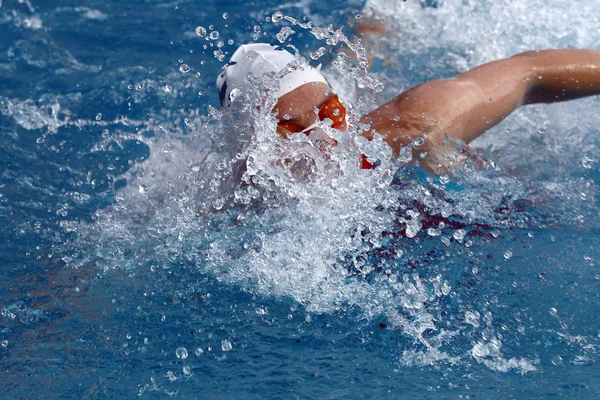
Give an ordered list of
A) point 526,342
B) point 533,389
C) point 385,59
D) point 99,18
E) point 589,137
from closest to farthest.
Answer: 1. point 533,389
2. point 526,342
3. point 589,137
4. point 385,59
5. point 99,18

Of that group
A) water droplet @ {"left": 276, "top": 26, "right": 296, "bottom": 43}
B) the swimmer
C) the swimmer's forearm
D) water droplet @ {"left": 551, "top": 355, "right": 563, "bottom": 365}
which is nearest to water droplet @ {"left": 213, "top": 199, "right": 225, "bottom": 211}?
the swimmer

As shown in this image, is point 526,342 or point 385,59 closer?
point 526,342

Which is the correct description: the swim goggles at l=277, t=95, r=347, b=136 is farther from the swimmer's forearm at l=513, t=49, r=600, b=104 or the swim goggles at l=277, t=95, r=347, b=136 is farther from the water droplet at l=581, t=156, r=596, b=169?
the water droplet at l=581, t=156, r=596, b=169

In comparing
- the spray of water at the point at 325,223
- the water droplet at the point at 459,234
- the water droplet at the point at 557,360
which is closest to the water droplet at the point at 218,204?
the spray of water at the point at 325,223

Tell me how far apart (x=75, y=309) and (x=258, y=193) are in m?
0.78

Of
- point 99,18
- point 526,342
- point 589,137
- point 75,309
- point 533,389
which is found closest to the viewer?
point 533,389

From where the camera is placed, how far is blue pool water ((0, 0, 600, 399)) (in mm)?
1980

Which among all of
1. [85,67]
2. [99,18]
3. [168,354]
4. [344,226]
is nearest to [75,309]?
[168,354]

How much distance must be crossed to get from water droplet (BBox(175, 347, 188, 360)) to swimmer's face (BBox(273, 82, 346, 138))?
2.93 feet

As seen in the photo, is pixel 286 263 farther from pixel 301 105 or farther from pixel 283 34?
pixel 283 34

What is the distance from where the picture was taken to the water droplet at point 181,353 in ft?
6.68

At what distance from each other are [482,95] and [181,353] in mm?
1634

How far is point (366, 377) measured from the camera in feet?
6.40

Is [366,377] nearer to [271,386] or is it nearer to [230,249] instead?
[271,386]
